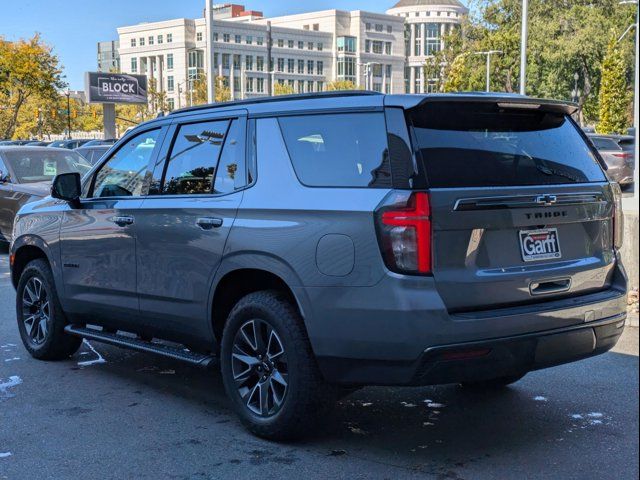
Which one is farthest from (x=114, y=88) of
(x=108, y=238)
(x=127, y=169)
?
(x=108, y=238)

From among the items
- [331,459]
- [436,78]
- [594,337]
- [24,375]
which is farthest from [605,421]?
[436,78]

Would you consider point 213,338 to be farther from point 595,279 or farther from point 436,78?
point 436,78

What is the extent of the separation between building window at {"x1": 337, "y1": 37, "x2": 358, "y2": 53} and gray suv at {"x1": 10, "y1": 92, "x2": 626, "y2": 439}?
145767mm

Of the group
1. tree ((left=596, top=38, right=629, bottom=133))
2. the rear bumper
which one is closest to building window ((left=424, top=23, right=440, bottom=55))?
tree ((left=596, top=38, right=629, bottom=133))

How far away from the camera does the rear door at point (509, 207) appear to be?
4.13 metres

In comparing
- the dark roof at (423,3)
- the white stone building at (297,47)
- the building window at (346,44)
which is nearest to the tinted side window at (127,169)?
the white stone building at (297,47)

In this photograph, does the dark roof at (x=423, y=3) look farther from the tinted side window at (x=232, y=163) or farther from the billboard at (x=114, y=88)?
the tinted side window at (x=232, y=163)

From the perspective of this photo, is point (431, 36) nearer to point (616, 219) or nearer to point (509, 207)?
point (616, 219)

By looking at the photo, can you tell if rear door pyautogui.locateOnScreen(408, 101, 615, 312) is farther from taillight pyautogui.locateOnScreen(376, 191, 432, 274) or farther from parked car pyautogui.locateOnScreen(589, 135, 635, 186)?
parked car pyautogui.locateOnScreen(589, 135, 635, 186)

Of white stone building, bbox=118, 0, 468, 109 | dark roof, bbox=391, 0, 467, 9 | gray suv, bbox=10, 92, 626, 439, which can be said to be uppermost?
dark roof, bbox=391, 0, 467, 9

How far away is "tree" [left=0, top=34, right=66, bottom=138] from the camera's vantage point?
2151 inches

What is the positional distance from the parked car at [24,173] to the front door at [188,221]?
8.49 m

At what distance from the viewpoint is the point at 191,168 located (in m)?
5.44

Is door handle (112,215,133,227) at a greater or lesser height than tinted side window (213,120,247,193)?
lesser
